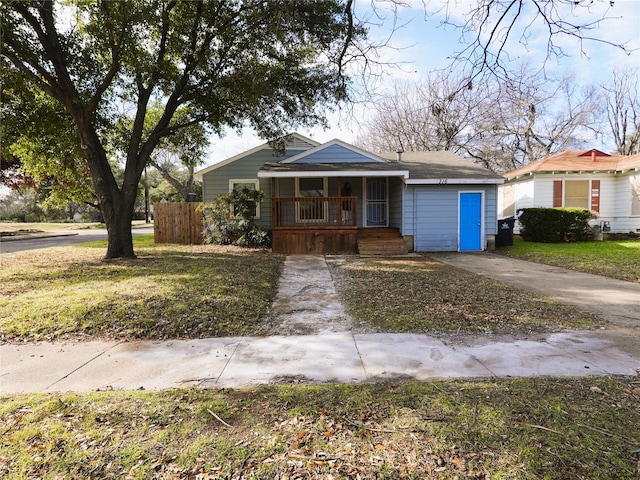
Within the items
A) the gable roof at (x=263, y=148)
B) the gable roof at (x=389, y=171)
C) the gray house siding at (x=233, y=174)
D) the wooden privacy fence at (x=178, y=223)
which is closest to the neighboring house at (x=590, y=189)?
the gable roof at (x=389, y=171)

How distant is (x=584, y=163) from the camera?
668 inches

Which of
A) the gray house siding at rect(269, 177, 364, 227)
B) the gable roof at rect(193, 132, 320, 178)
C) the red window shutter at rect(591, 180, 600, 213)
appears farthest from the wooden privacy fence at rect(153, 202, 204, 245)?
the red window shutter at rect(591, 180, 600, 213)

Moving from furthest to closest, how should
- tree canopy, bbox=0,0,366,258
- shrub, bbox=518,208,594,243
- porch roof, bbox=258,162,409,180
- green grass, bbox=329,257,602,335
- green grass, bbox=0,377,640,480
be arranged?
shrub, bbox=518,208,594,243
porch roof, bbox=258,162,409,180
tree canopy, bbox=0,0,366,258
green grass, bbox=329,257,602,335
green grass, bbox=0,377,640,480

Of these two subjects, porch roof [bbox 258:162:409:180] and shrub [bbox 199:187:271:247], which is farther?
shrub [bbox 199:187:271:247]

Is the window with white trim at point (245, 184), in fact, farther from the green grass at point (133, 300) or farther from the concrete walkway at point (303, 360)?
the concrete walkway at point (303, 360)

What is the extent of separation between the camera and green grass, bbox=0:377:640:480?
2.00m

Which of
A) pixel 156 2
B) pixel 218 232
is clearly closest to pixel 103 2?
pixel 156 2

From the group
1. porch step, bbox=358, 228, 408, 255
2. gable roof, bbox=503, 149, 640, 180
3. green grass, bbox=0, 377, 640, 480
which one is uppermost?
gable roof, bbox=503, 149, 640, 180

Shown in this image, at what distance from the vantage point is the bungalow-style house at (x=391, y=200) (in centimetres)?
1250

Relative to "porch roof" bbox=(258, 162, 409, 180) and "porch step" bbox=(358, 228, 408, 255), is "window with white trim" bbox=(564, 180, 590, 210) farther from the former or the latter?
"porch step" bbox=(358, 228, 408, 255)

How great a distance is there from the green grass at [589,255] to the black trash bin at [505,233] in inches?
13.2

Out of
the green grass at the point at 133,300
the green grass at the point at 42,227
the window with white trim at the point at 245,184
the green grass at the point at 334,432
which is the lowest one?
the green grass at the point at 334,432

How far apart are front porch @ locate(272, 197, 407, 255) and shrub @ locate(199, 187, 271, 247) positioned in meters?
1.52

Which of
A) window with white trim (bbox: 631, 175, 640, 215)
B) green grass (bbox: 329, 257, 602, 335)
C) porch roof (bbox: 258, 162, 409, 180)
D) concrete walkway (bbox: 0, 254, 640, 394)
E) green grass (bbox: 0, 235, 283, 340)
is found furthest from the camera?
window with white trim (bbox: 631, 175, 640, 215)
